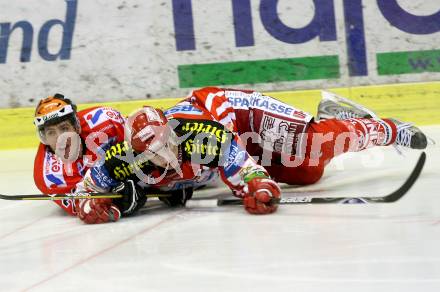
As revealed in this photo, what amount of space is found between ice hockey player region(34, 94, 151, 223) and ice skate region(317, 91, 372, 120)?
1085 millimetres

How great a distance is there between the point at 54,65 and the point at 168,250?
2854 mm

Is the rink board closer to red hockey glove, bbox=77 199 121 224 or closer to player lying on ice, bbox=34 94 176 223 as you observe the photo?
player lying on ice, bbox=34 94 176 223

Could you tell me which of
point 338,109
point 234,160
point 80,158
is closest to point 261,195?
point 234,160

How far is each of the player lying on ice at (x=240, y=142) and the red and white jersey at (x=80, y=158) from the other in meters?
0.25

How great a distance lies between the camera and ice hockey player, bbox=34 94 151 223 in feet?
10.9

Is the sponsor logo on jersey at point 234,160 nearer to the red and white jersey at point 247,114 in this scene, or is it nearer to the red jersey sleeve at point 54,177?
the red and white jersey at point 247,114

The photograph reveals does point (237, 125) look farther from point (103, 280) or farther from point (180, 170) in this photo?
point (103, 280)

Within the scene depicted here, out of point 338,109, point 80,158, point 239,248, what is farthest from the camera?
point 338,109

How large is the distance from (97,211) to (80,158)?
0.43 m

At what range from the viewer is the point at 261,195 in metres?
2.97

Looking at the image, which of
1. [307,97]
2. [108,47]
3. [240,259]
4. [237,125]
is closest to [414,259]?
[240,259]

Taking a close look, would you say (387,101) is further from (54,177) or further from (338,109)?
(54,177)

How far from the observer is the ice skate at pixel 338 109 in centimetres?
398

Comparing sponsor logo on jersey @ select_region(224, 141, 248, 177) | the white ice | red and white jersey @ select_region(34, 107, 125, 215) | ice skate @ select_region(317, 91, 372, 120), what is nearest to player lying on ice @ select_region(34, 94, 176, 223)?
red and white jersey @ select_region(34, 107, 125, 215)
